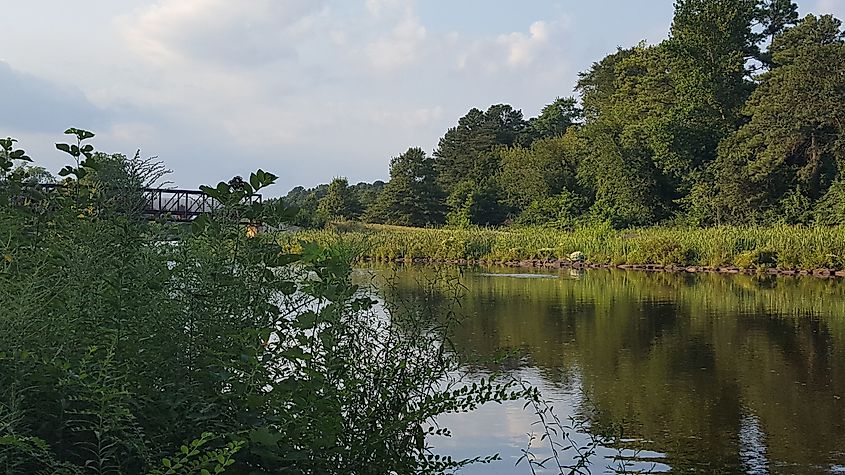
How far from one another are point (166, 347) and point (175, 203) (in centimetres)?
183

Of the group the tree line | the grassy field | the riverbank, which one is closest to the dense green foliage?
the riverbank

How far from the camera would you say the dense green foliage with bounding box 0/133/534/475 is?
2225 mm

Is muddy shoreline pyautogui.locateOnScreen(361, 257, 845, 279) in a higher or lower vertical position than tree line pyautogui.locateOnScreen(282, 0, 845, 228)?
lower

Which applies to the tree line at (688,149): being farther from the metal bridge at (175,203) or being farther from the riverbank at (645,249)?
the metal bridge at (175,203)

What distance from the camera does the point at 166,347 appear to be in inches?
98.7

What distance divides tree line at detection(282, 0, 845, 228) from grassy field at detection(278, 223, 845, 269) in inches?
230

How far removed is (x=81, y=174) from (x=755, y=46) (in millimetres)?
42868

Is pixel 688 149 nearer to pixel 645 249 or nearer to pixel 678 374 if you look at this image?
pixel 645 249

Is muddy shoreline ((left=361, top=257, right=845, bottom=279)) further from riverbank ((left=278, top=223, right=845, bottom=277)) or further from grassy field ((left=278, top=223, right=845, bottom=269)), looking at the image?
grassy field ((left=278, top=223, right=845, bottom=269))

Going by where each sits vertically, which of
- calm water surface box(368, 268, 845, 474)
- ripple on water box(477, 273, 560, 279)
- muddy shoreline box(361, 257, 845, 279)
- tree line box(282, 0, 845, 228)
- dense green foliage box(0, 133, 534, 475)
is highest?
tree line box(282, 0, 845, 228)

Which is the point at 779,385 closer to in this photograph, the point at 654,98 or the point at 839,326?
the point at 839,326

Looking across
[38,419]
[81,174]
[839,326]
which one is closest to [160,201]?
[81,174]

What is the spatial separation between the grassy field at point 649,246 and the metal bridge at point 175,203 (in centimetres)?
1724

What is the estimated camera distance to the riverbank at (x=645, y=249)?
25.1 meters
